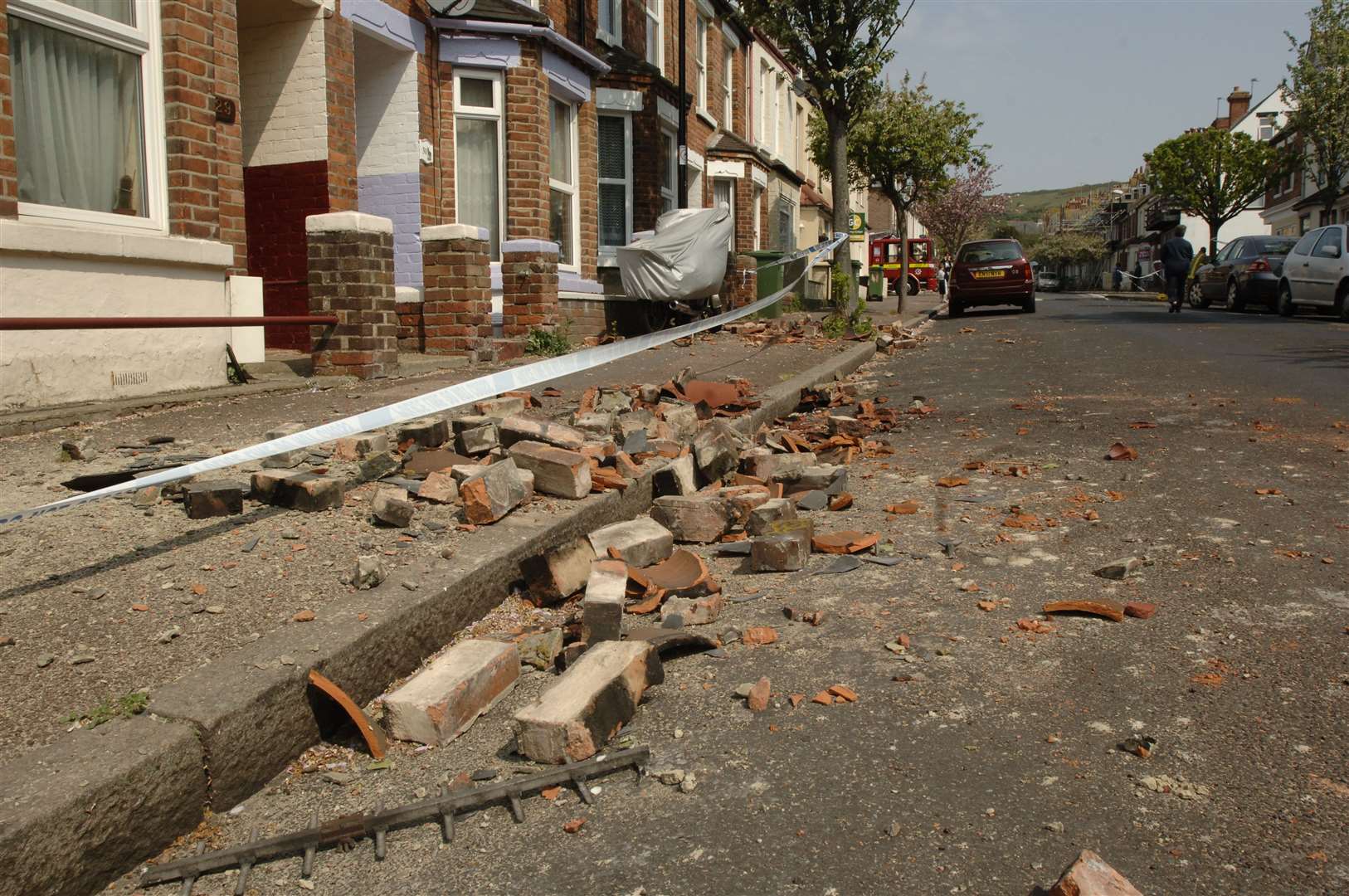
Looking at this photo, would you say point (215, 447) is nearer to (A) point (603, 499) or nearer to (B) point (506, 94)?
(A) point (603, 499)

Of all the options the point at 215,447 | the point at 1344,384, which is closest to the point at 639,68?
the point at 1344,384

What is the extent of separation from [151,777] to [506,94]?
38.4 feet

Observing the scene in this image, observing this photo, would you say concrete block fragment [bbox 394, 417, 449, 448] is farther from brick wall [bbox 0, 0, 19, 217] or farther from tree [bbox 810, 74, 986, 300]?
tree [bbox 810, 74, 986, 300]

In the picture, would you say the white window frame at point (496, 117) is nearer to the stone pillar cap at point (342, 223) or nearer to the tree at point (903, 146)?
the stone pillar cap at point (342, 223)

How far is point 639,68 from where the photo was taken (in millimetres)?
16750

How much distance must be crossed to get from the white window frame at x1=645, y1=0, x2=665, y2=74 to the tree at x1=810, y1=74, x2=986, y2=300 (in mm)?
10599

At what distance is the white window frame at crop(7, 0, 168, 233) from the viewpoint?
6504mm

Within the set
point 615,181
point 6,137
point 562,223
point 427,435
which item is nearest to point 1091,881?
point 427,435

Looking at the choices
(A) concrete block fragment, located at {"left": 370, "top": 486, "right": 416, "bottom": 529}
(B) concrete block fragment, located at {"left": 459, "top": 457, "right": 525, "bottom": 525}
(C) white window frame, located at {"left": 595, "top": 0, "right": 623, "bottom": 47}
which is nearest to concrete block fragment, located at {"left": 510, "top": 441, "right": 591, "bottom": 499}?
(B) concrete block fragment, located at {"left": 459, "top": 457, "right": 525, "bottom": 525}

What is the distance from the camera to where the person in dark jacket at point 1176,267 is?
21.9 m

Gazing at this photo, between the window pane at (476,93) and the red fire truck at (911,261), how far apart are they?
28.0m

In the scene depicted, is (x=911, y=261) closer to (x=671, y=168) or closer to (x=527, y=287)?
(x=671, y=168)

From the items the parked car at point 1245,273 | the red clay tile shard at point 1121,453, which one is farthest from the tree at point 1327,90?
the red clay tile shard at point 1121,453

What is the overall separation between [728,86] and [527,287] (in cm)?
1596
